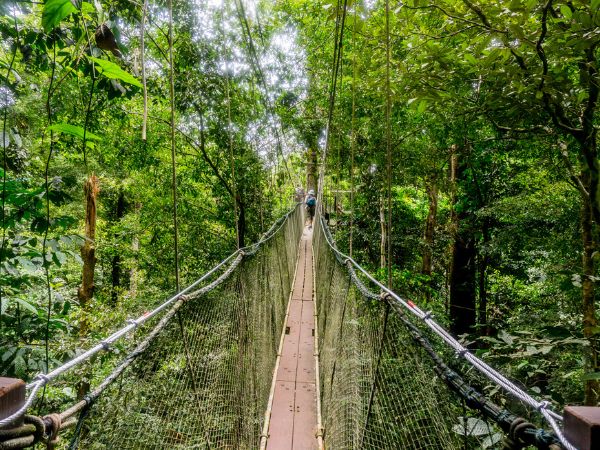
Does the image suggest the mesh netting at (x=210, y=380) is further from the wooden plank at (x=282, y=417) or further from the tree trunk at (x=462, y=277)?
the tree trunk at (x=462, y=277)

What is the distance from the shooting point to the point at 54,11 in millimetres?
574

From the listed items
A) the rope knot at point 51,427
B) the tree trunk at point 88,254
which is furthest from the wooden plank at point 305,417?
the tree trunk at point 88,254

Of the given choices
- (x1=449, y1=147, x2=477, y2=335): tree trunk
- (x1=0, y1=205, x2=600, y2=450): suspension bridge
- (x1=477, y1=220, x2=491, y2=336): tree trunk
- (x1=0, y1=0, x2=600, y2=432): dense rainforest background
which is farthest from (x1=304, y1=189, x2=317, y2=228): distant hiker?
(x1=0, y1=205, x2=600, y2=450): suspension bridge

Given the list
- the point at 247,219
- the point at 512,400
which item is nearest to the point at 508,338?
the point at 512,400

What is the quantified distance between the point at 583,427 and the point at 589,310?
154cm

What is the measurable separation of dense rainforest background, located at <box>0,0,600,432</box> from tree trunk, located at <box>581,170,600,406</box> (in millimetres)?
12

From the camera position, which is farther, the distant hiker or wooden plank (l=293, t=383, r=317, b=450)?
the distant hiker

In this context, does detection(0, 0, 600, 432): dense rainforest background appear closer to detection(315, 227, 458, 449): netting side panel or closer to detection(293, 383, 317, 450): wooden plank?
detection(315, 227, 458, 449): netting side panel

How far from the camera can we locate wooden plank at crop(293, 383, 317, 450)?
196 cm

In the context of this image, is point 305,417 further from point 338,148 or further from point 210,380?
point 338,148

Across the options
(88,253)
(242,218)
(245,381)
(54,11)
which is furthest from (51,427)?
(242,218)

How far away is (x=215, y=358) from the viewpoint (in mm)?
1691

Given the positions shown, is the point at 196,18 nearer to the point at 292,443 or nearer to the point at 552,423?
the point at 292,443

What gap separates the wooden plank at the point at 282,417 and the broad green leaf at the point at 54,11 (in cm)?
205
